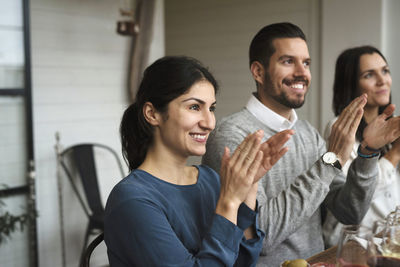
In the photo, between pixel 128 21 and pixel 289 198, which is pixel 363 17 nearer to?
pixel 128 21

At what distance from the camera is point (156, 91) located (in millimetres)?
1381

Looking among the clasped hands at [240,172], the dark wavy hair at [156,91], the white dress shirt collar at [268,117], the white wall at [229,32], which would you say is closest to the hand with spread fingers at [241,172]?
the clasped hands at [240,172]

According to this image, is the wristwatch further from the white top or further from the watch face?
the white top

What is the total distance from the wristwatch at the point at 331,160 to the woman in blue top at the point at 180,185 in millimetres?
326

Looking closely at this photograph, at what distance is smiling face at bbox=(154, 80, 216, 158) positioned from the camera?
1359 millimetres

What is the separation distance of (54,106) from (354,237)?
266 cm

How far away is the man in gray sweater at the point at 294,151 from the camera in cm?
160

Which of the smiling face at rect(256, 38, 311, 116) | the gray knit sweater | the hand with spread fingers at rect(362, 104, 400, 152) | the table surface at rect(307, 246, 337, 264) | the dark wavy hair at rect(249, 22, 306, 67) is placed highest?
the dark wavy hair at rect(249, 22, 306, 67)

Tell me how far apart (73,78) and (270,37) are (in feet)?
6.08

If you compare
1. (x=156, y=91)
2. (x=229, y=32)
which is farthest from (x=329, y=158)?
(x=229, y=32)

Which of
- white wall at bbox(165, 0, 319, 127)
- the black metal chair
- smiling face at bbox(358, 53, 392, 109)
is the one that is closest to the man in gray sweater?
smiling face at bbox(358, 53, 392, 109)

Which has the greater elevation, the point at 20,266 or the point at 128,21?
the point at 128,21

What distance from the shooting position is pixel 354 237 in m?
0.98

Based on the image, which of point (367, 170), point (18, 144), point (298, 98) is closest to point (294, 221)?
point (367, 170)
